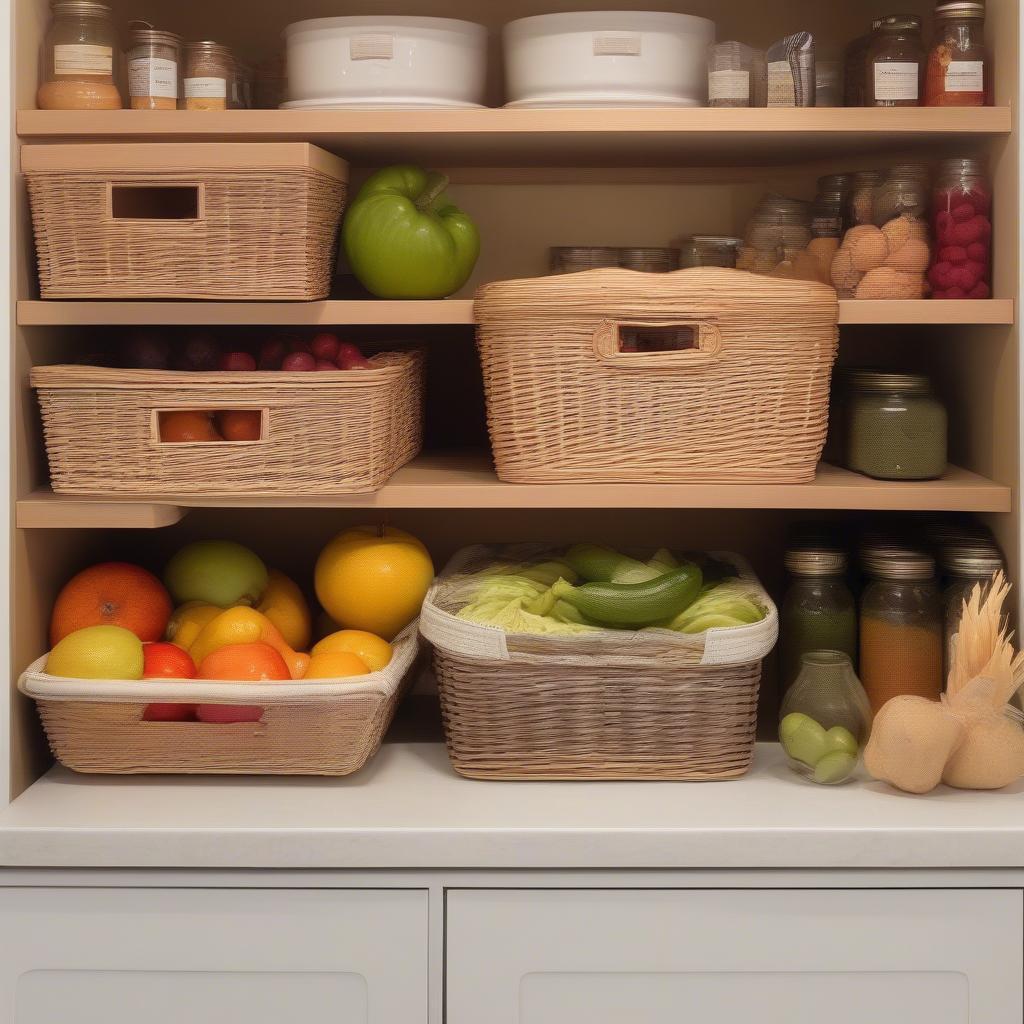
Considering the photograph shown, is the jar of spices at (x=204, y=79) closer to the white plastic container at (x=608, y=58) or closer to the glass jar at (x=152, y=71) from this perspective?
the glass jar at (x=152, y=71)

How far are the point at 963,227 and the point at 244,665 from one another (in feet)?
3.14

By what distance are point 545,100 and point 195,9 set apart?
647 millimetres

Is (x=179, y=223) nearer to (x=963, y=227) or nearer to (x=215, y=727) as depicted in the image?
(x=215, y=727)

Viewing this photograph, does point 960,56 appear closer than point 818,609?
Yes

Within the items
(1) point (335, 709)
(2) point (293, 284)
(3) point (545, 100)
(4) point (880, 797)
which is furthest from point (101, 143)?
(4) point (880, 797)

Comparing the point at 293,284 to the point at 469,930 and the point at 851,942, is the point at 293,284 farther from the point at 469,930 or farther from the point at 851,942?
the point at 851,942

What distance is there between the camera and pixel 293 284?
1.47 m

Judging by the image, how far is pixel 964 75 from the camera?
1502 mm

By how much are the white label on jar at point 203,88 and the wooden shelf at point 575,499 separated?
0.47 m

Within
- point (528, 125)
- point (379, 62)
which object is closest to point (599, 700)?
point (528, 125)

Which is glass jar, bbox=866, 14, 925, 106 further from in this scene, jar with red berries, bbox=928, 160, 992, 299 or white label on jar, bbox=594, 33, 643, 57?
white label on jar, bbox=594, 33, 643, 57

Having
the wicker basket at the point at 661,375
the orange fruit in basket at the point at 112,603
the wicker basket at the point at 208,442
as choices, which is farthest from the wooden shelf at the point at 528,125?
the orange fruit in basket at the point at 112,603

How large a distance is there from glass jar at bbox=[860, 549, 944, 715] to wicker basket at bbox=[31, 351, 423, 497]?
63 centimetres

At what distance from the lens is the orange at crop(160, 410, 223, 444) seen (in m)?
1.50
